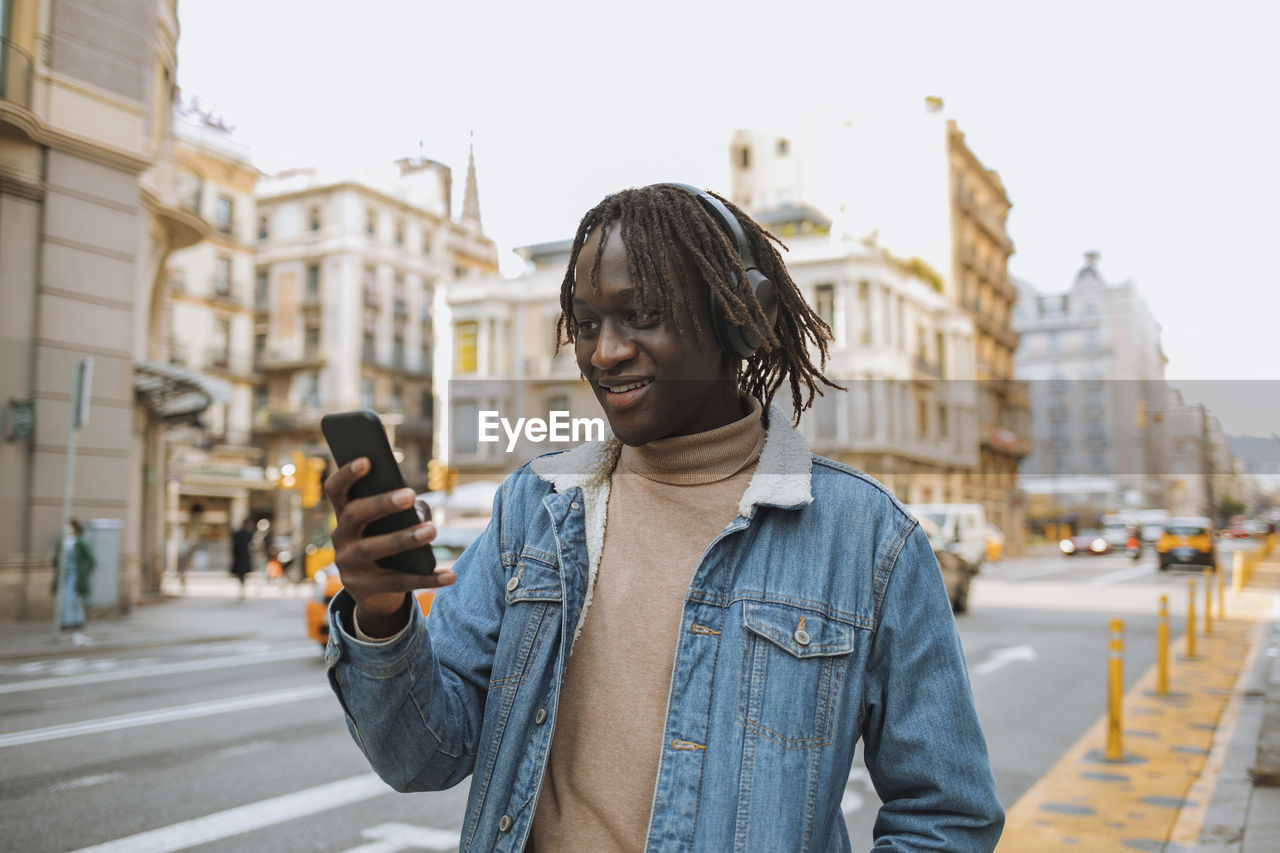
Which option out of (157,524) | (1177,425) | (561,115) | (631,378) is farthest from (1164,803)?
(157,524)

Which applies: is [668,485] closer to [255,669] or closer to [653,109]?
[653,109]

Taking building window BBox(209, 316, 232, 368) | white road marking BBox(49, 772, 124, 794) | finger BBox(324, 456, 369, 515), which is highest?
building window BBox(209, 316, 232, 368)

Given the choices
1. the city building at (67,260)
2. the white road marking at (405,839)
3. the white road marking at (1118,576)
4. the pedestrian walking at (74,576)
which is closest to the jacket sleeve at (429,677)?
the white road marking at (405,839)

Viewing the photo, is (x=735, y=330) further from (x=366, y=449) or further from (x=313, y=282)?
(x=313, y=282)

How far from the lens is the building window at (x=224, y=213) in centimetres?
3916

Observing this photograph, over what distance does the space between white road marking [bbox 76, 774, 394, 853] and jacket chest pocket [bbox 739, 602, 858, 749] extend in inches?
122

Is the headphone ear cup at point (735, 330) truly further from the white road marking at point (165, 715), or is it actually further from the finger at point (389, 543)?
the white road marking at point (165, 715)

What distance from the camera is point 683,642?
1.34 m

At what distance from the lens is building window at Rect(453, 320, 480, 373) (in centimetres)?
2927

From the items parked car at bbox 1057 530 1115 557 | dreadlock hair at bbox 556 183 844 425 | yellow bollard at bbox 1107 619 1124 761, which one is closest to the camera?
dreadlock hair at bbox 556 183 844 425

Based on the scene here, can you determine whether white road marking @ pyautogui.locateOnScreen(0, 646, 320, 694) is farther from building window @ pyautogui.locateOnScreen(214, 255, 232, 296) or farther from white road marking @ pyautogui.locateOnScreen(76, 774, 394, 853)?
building window @ pyautogui.locateOnScreen(214, 255, 232, 296)

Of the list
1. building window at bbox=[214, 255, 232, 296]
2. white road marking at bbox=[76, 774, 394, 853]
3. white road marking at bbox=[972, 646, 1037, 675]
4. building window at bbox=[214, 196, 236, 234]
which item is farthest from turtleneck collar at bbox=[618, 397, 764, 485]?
building window at bbox=[214, 196, 236, 234]

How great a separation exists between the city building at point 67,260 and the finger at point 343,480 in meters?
11.2

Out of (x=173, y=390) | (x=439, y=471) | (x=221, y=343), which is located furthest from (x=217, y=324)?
(x=439, y=471)
